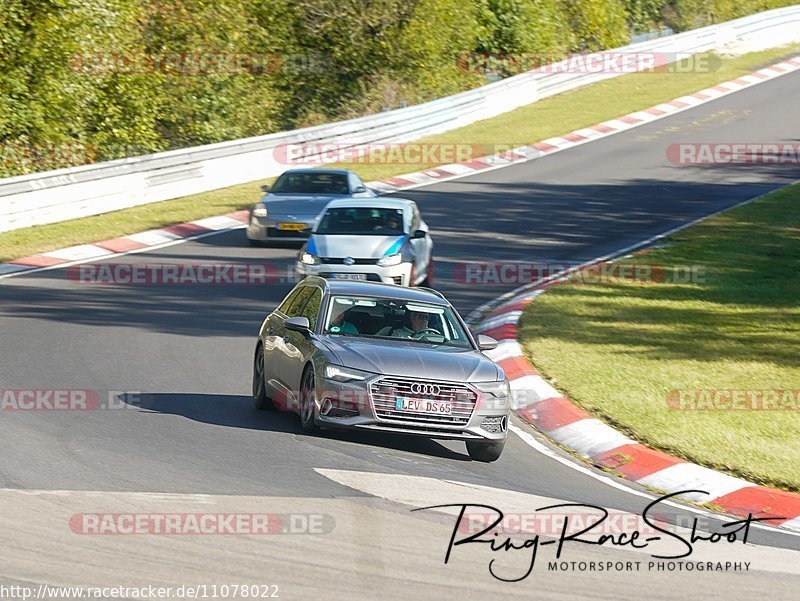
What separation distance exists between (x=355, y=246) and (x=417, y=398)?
7.97 meters

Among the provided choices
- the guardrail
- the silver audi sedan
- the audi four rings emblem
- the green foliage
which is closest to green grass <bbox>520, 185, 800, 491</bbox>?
the silver audi sedan

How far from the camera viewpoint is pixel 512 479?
10297mm

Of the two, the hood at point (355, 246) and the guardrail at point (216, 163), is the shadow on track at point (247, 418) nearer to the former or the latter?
the hood at point (355, 246)

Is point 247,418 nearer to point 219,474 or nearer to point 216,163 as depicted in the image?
point 219,474

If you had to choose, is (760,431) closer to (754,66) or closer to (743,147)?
(743,147)

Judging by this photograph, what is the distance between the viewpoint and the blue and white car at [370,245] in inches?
714

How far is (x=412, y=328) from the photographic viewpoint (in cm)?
1189

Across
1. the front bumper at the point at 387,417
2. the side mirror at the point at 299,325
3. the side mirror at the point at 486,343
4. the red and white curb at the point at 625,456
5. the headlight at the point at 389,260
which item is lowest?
the red and white curb at the point at 625,456

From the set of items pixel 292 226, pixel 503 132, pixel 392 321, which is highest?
pixel 503 132

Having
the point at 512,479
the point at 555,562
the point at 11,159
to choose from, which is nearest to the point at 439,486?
the point at 512,479

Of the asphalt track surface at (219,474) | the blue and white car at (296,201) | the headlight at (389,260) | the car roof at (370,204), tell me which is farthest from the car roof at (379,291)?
the blue and white car at (296,201)

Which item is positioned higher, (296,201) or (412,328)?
(296,201)

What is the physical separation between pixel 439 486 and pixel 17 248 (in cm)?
1476

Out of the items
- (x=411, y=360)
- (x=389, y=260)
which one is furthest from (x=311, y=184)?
(x=411, y=360)
